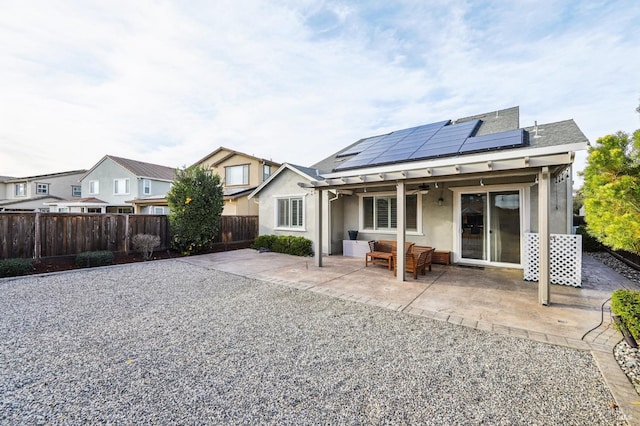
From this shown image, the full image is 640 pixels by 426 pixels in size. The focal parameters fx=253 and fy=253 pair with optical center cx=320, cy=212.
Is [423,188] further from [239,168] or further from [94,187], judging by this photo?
[94,187]

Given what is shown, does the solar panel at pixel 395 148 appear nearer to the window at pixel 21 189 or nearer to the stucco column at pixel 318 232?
the stucco column at pixel 318 232

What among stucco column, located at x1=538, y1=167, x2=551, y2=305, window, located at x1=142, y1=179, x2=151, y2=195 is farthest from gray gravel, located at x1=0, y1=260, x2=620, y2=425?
window, located at x1=142, y1=179, x2=151, y2=195

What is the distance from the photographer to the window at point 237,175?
73.9 ft

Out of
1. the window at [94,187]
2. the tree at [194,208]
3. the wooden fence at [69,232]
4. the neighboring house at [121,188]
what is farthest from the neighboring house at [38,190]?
the tree at [194,208]

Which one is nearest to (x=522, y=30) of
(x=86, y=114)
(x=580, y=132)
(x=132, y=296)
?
(x=580, y=132)

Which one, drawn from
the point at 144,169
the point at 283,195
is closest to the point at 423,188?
the point at 283,195

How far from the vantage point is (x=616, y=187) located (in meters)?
2.98

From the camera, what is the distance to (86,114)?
11492 millimetres

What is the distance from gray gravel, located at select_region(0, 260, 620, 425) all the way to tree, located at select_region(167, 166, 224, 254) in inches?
238

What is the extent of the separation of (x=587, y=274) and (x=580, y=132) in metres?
4.02

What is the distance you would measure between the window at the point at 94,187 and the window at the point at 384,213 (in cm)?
2843

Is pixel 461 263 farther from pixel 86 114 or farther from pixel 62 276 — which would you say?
pixel 86 114

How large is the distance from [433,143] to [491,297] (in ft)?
17.5

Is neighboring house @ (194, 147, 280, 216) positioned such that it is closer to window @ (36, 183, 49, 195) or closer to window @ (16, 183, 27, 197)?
window @ (36, 183, 49, 195)
